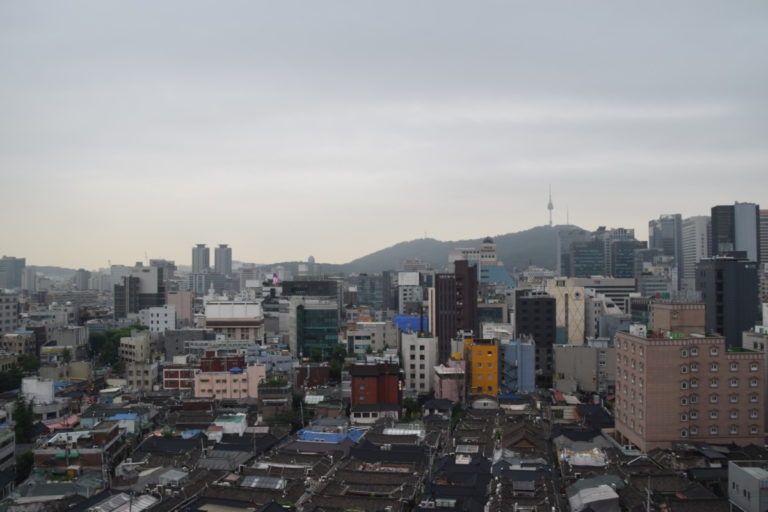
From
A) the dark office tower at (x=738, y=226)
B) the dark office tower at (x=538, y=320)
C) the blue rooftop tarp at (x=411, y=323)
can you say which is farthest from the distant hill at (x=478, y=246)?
the dark office tower at (x=538, y=320)

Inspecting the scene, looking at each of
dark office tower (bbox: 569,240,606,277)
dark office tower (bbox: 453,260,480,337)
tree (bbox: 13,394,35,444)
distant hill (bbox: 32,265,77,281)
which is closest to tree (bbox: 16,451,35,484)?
tree (bbox: 13,394,35,444)

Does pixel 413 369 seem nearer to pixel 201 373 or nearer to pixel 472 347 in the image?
pixel 472 347

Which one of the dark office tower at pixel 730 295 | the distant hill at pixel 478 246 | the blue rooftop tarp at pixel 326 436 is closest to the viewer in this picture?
the blue rooftop tarp at pixel 326 436

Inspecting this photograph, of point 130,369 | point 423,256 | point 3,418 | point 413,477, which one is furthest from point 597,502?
point 423,256

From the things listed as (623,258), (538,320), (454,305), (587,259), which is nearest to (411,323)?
(454,305)

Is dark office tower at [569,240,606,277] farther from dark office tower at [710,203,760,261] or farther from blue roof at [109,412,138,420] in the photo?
blue roof at [109,412,138,420]

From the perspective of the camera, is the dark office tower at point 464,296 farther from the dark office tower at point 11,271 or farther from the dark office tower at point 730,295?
the dark office tower at point 11,271
